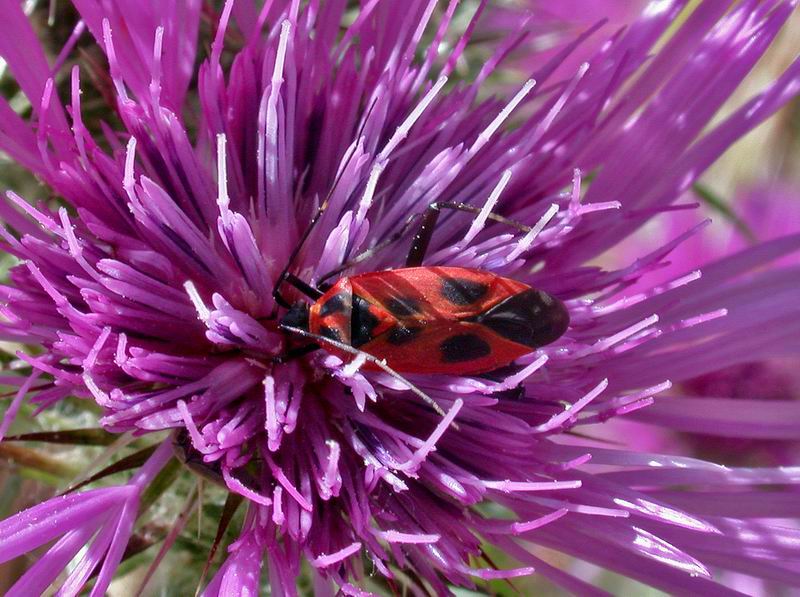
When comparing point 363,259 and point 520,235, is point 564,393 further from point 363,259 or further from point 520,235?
point 363,259

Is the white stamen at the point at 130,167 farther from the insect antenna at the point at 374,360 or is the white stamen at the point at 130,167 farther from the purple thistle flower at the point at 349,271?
the insect antenna at the point at 374,360

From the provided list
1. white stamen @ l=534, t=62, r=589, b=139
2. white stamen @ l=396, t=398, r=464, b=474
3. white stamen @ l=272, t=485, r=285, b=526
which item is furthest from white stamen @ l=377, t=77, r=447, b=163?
white stamen @ l=272, t=485, r=285, b=526

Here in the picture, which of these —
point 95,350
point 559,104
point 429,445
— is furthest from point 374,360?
point 559,104

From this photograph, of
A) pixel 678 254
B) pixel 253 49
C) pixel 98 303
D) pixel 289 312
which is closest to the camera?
pixel 98 303

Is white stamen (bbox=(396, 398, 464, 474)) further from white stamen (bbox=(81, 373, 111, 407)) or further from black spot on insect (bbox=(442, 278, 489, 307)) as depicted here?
white stamen (bbox=(81, 373, 111, 407))

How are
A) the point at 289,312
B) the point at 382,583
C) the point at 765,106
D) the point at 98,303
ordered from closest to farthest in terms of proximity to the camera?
the point at 98,303 < the point at 289,312 < the point at 382,583 < the point at 765,106

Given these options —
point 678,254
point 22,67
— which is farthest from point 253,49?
point 678,254
